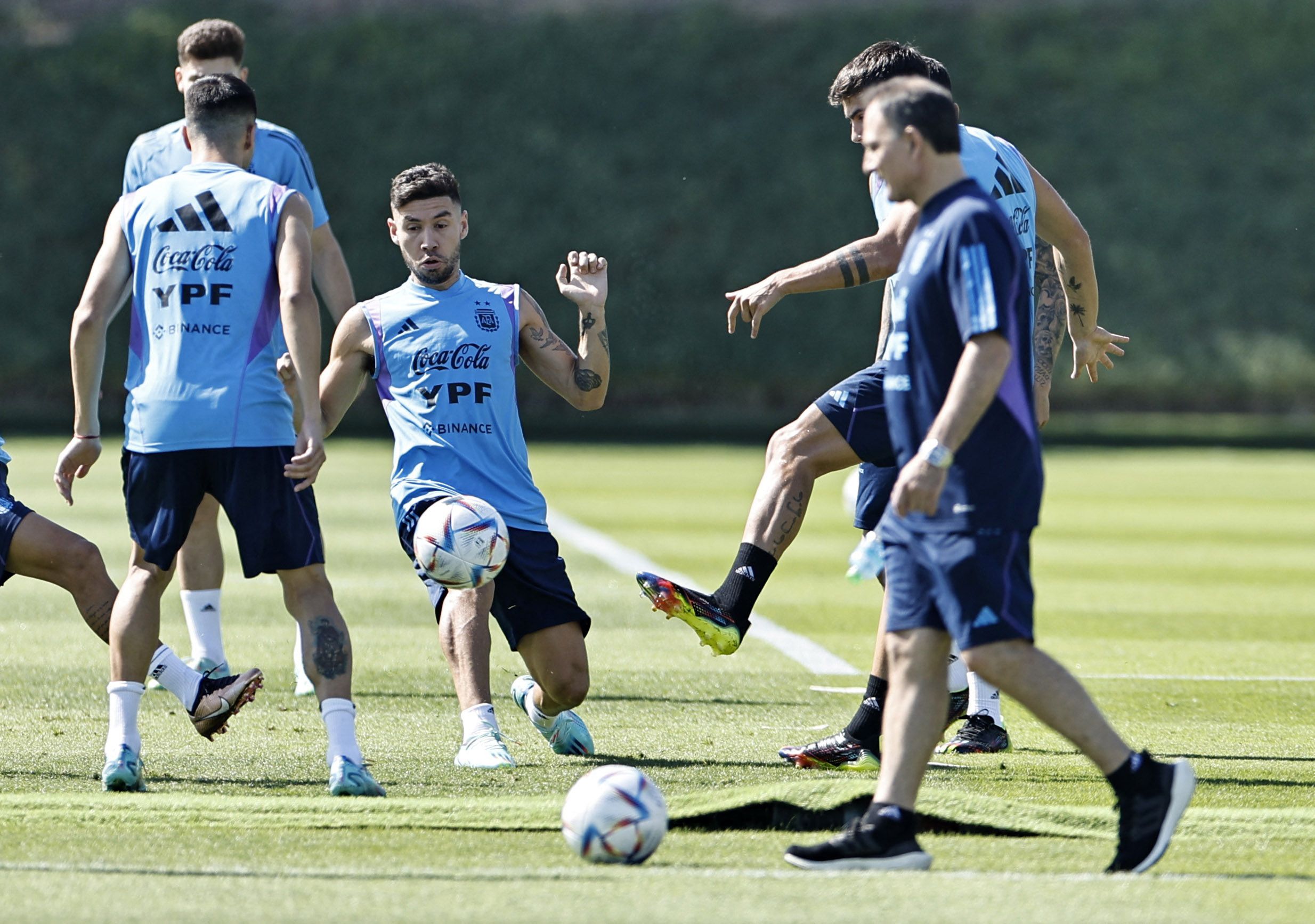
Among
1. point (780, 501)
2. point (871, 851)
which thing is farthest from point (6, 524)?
point (871, 851)

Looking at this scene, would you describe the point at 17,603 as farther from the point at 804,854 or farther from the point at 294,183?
the point at 804,854

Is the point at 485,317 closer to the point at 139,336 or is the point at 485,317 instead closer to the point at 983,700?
the point at 139,336

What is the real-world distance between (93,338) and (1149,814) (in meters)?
3.23

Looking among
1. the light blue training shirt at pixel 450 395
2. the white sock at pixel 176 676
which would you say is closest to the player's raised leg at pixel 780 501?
the light blue training shirt at pixel 450 395

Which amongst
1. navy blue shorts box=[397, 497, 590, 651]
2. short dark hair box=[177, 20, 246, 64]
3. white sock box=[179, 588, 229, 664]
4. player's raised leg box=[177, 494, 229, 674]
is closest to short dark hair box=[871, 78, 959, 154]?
navy blue shorts box=[397, 497, 590, 651]

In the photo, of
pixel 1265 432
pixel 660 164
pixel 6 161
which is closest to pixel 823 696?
pixel 1265 432

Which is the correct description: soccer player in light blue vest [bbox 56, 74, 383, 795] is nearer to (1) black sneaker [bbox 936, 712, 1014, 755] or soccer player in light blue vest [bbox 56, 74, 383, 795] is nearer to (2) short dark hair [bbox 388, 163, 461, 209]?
(2) short dark hair [bbox 388, 163, 461, 209]

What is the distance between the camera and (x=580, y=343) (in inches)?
233

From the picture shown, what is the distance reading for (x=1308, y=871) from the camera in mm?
4191

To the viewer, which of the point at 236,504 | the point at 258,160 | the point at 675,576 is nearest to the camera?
the point at 236,504

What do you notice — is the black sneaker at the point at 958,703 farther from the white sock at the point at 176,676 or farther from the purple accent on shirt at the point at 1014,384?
the white sock at the point at 176,676

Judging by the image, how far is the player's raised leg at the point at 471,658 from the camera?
554cm

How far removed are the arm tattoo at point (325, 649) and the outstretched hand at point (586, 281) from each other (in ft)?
4.38

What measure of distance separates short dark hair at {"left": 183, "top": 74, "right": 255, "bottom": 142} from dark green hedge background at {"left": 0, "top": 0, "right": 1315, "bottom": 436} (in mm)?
31831
